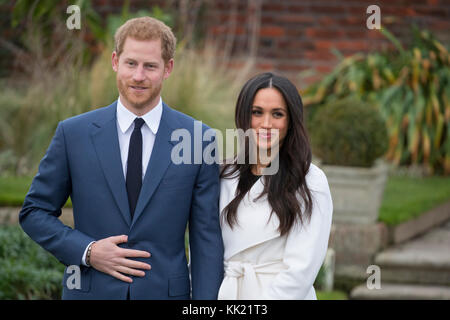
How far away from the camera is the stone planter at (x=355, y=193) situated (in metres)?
5.96

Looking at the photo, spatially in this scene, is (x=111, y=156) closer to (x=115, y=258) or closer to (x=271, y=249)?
(x=115, y=258)

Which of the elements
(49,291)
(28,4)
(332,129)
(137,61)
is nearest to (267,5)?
(332,129)

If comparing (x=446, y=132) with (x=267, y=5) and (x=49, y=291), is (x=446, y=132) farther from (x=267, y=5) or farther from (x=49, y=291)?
(x=49, y=291)

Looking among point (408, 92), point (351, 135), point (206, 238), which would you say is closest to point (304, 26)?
point (408, 92)

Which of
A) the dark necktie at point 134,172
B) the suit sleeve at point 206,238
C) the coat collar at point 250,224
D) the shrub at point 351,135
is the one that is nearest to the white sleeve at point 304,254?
the coat collar at point 250,224

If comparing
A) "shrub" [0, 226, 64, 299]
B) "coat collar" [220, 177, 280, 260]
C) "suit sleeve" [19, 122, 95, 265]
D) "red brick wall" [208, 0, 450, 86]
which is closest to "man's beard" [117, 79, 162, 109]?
"suit sleeve" [19, 122, 95, 265]

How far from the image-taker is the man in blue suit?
2.71 metres

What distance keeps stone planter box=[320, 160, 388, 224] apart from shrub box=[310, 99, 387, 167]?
0.17 metres

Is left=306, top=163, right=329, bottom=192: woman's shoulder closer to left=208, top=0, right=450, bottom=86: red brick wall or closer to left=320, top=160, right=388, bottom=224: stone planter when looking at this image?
left=320, top=160, right=388, bottom=224: stone planter

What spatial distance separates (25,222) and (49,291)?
73.1 inches

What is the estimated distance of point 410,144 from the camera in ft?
25.8

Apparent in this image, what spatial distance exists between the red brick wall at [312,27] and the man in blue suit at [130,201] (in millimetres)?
6444

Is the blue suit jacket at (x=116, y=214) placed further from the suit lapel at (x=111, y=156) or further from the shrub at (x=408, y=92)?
the shrub at (x=408, y=92)

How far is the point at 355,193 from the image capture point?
6008 millimetres
